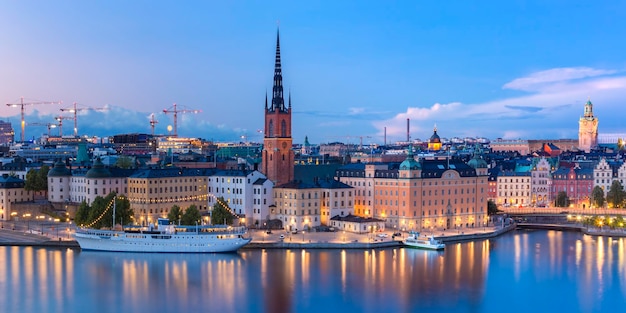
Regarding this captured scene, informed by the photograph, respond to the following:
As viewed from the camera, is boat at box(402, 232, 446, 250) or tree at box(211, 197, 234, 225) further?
tree at box(211, 197, 234, 225)

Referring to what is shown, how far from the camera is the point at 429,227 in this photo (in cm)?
4203

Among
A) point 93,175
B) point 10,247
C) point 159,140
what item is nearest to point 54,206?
point 93,175

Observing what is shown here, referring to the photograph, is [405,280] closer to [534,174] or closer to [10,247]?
[10,247]

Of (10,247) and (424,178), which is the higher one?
(424,178)

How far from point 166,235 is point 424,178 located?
12819 mm

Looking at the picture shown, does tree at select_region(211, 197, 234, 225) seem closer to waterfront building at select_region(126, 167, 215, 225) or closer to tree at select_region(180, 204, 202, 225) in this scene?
tree at select_region(180, 204, 202, 225)

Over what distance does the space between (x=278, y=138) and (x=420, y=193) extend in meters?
8.15

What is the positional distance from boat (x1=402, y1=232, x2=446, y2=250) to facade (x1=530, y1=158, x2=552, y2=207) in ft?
61.3

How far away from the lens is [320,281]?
2980cm

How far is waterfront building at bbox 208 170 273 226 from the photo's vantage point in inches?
1641

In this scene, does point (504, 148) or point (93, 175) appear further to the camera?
point (504, 148)

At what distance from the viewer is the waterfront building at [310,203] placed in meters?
40.8

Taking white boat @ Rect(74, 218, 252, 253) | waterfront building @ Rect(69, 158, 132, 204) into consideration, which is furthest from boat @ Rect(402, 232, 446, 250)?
waterfront building @ Rect(69, 158, 132, 204)

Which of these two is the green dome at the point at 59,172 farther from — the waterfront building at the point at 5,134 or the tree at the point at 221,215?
the waterfront building at the point at 5,134
